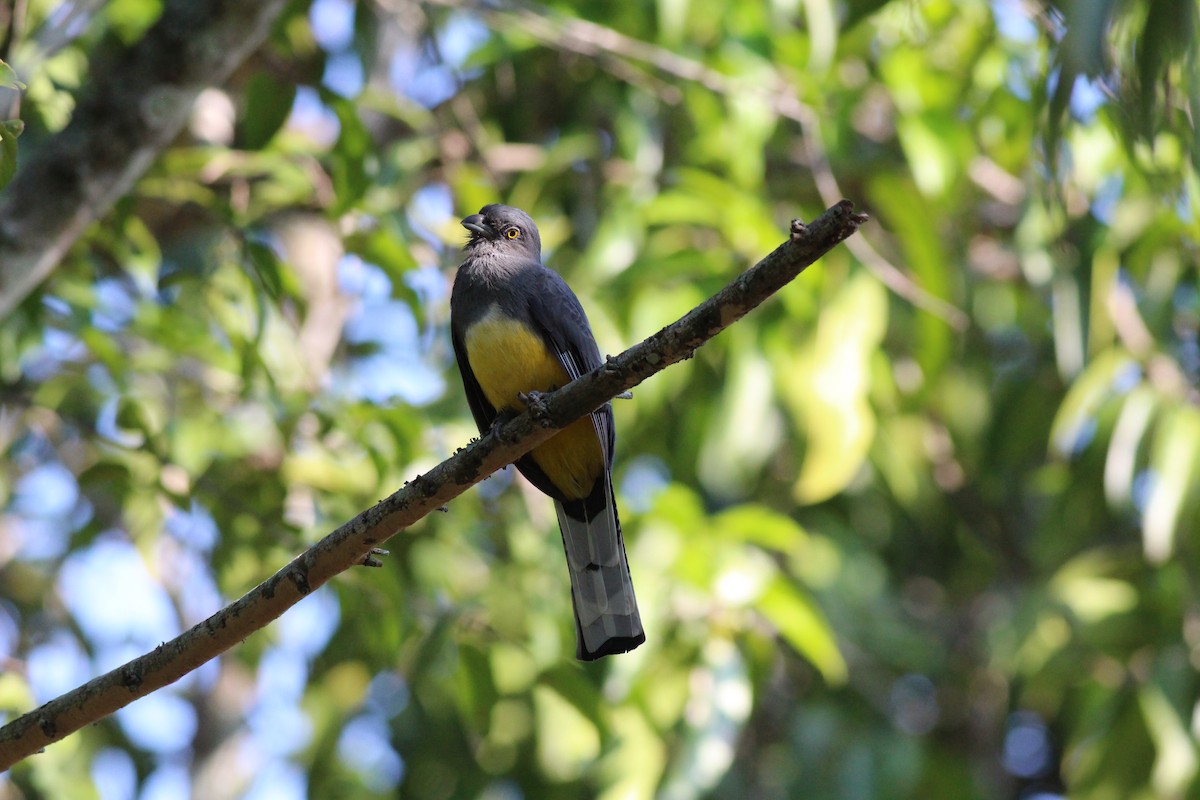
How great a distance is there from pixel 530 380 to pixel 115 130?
4.76 ft

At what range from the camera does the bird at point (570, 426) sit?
3.64 meters

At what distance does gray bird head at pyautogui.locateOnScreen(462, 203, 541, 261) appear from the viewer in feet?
15.1

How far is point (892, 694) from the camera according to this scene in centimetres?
796

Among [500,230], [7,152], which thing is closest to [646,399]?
[500,230]

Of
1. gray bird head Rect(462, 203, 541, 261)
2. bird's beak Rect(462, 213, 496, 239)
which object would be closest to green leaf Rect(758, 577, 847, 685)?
gray bird head Rect(462, 203, 541, 261)

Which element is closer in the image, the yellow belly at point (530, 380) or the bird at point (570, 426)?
the bird at point (570, 426)

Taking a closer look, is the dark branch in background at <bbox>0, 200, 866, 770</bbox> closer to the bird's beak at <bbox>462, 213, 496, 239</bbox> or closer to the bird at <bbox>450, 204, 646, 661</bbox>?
the bird at <bbox>450, 204, 646, 661</bbox>

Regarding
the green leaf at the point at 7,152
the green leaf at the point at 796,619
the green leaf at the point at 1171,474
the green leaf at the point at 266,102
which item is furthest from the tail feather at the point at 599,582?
the green leaf at the point at 1171,474

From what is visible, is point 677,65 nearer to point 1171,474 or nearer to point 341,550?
point 1171,474

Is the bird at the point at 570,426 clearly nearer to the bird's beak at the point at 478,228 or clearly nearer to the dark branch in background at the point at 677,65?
the bird's beak at the point at 478,228

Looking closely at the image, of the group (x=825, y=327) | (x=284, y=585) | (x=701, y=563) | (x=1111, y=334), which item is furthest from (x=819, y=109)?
(x=284, y=585)

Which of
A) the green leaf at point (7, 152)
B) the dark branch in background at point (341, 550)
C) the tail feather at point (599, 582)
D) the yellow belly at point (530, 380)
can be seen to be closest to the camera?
the green leaf at point (7, 152)

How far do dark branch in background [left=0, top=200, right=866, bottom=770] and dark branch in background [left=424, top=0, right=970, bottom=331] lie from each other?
8.81 ft

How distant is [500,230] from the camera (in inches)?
184
